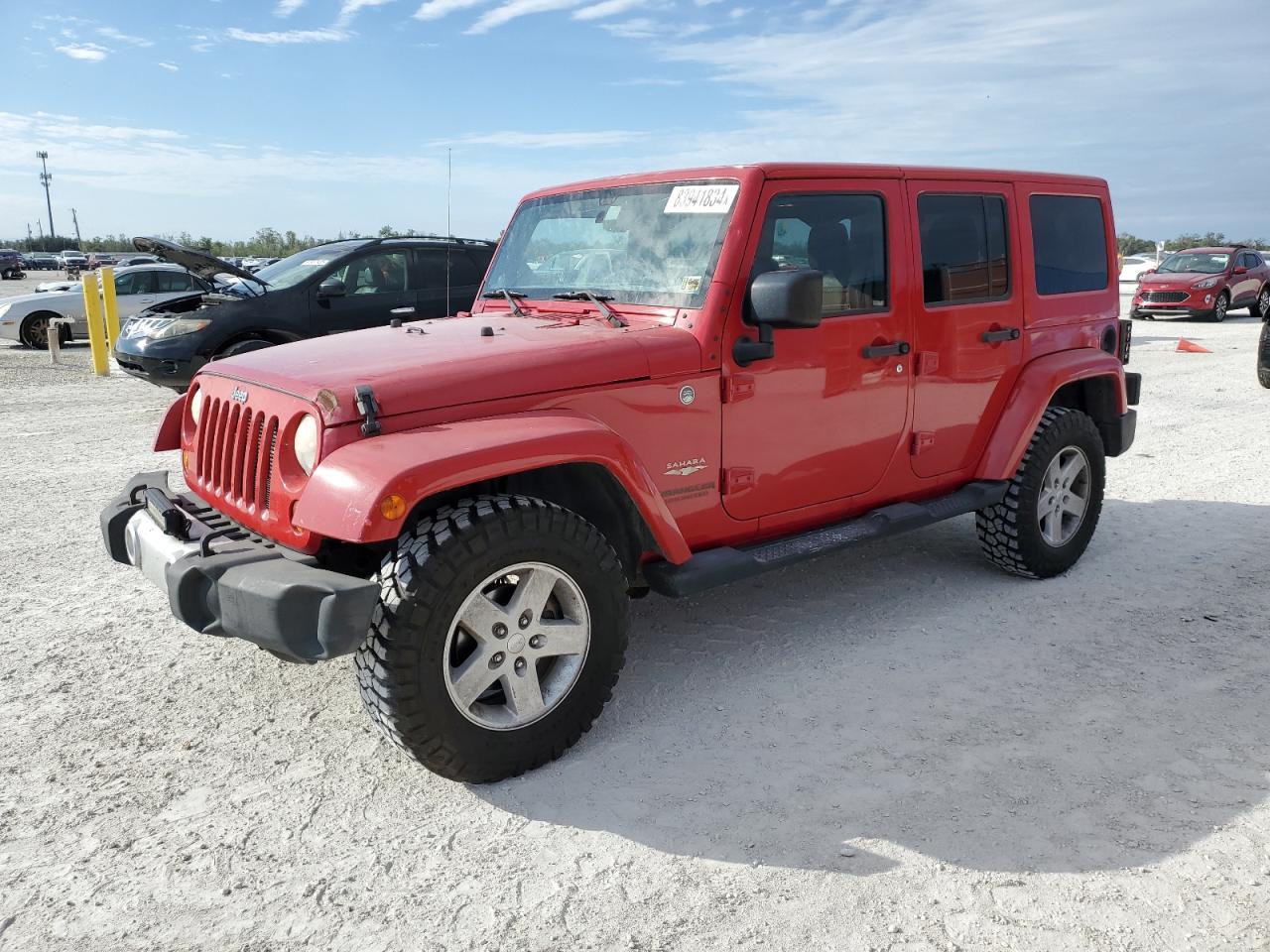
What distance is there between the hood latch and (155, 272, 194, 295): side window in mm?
15816

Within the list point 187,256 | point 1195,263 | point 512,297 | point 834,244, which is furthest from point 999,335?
point 1195,263

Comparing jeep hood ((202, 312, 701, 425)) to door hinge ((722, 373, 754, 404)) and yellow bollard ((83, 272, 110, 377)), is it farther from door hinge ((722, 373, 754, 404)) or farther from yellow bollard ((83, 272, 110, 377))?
yellow bollard ((83, 272, 110, 377))

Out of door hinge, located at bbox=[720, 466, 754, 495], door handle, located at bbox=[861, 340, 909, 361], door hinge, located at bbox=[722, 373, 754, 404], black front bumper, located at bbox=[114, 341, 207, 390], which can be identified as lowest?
door hinge, located at bbox=[720, 466, 754, 495]

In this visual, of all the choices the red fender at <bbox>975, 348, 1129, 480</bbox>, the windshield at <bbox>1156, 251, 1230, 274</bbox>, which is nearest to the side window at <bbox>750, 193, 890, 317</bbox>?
the red fender at <bbox>975, 348, 1129, 480</bbox>

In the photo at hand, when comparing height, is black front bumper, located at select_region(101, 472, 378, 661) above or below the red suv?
below

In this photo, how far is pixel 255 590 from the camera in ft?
9.25

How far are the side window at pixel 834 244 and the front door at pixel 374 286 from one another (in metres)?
6.49

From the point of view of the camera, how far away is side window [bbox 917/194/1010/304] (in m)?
4.38

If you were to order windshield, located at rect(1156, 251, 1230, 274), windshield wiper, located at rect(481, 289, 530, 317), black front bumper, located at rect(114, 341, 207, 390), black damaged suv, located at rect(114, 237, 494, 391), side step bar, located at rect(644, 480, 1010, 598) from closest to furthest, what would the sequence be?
side step bar, located at rect(644, 480, 1010, 598) < windshield wiper, located at rect(481, 289, 530, 317) < black front bumper, located at rect(114, 341, 207, 390) < black damaged suv, located at rect(114, 237, 494, 391) < windshield, located at rect(1156, 251, 1230, 274)

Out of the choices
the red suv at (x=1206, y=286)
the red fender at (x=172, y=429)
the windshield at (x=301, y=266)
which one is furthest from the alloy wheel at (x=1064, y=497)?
the red suv at (x=1206, y=286)

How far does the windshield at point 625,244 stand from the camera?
3740mm

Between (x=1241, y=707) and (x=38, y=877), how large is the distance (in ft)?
12.9

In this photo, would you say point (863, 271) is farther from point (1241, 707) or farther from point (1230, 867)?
point (1230, 867)

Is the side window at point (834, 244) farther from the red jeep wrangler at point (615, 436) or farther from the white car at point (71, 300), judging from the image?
the white car at point (71, 300)
